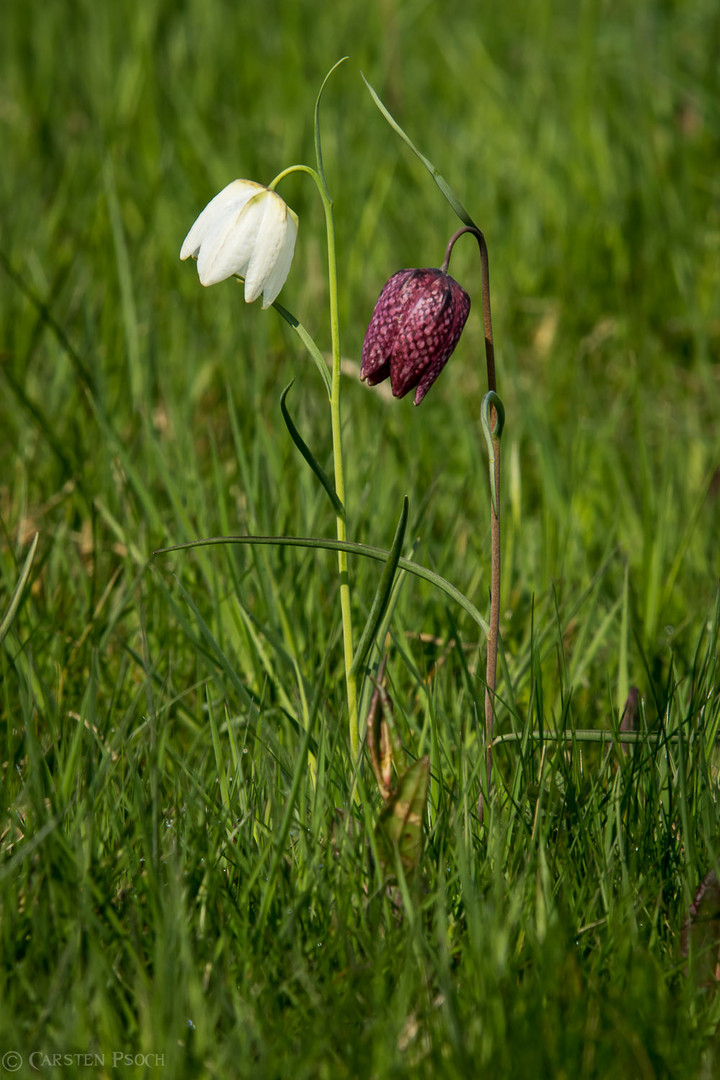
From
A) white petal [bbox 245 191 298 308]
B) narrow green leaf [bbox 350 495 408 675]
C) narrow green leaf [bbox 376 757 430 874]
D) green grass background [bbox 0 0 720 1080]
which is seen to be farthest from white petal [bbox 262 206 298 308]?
narrow green leaf [bbox 376 757 430 874]

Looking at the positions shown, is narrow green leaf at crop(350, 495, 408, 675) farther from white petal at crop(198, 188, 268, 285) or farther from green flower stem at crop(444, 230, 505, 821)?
white petal at crop(198, 188, 268, 285)

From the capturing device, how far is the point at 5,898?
1013 mm

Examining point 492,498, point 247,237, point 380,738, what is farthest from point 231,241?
point 380,738

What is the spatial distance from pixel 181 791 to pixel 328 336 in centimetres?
155

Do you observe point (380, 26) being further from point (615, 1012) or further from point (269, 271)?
point (615, 1012)

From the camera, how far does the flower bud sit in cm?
115

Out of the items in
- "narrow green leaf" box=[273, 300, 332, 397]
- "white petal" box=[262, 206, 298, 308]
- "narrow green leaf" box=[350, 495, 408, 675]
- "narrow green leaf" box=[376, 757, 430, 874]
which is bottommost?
"narrow green leaf" box=[376, 757, 430, 874]

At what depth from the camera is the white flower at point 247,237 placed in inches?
44.7

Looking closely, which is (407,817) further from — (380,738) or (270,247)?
(270,247)

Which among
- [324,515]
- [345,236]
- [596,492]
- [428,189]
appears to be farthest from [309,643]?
[428,189]

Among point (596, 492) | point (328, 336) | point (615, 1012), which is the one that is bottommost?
point (615, 1012)

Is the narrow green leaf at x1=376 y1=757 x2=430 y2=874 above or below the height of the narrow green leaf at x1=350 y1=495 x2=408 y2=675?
below

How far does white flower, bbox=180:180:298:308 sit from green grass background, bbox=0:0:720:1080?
38 cm

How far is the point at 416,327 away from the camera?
45.1 inches
